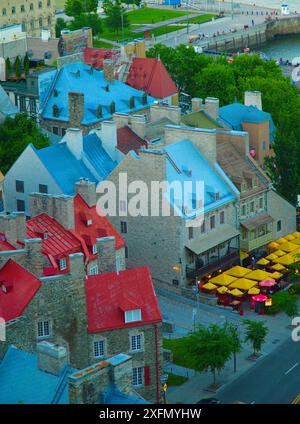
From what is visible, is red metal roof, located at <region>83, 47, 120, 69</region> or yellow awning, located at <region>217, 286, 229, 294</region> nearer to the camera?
yellow awning, located at <region>217, 286, 229, 294</region>

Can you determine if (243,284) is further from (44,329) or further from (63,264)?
(44,329)

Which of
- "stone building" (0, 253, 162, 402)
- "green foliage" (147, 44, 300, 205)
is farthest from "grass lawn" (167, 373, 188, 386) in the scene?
"green foliage" (147, 44, 300, 205)

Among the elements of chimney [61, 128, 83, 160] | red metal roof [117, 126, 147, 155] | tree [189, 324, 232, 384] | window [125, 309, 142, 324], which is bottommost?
tree [189, 324, 232, 384]

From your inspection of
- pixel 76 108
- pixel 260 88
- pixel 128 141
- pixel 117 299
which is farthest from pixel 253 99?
pixel 117 299

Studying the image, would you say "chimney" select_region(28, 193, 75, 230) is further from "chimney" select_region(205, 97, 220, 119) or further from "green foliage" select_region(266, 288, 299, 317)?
"chimney" select_region(205, 97, 220, 119)
